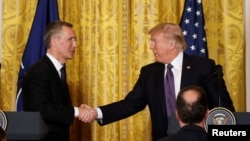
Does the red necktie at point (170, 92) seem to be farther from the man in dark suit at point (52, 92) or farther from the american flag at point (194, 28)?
the american flag at point (194, 28)

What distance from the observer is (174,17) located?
5.94 meters

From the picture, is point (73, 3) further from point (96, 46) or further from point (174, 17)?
point (174, 17)

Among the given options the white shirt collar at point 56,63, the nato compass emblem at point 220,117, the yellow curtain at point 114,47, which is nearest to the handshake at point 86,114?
the white shirt collar at point 56,63

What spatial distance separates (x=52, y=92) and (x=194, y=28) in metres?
1.89

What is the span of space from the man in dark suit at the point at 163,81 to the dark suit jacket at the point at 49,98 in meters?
0.49

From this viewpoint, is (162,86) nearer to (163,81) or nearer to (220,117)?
(163,81)

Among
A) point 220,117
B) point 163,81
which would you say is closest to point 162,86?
point 163,81

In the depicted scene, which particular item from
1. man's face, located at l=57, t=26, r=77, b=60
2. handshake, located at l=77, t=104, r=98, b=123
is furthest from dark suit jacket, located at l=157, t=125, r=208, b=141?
man's face, located at l=57, t=26, r=77, b=60

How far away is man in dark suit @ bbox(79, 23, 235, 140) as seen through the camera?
455cm

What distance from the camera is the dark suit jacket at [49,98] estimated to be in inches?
171

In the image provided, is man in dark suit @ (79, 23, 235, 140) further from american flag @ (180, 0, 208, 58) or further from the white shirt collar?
american flag @ (180, 0, 208, 58)

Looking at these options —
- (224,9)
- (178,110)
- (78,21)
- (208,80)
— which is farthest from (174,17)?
(178,110)

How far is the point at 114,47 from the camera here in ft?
19.7

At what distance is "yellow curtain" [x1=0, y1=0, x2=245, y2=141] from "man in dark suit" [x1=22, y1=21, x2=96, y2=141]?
1187 millimetres
